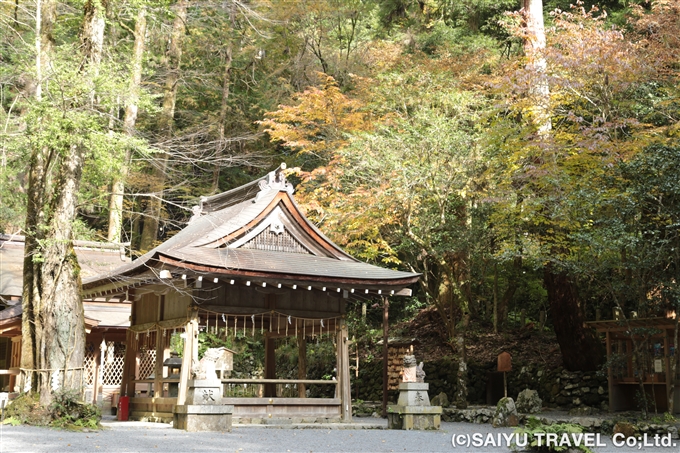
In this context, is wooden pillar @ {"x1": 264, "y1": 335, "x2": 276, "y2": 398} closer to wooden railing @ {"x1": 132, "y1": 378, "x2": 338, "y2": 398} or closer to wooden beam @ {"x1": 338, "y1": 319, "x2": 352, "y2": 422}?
wooden railing @ {"x1": 132, "y1": 378, "x2": 338, "y2": 398}

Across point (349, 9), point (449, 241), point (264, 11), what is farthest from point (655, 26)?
point (264, 11)


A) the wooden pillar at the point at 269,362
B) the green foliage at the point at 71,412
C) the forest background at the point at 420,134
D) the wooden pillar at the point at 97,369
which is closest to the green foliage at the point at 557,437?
the forest background at the point at 420,134

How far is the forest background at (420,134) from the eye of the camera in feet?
38.7

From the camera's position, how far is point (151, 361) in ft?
63.5

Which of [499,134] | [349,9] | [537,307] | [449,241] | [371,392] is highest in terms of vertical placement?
[349,9]

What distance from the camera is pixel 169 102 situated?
78.6ft

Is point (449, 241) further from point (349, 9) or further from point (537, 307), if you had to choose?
point (349, 9)

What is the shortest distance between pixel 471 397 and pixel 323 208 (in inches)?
257

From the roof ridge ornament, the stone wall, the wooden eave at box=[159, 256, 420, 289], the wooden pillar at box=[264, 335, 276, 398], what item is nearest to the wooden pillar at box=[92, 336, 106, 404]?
the wooden pillar at box=[264, 335, 276, 398]

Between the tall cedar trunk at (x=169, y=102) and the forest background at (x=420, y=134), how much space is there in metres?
0.11

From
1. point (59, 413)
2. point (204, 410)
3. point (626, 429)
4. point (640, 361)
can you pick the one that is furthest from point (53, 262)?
point (640, 361)

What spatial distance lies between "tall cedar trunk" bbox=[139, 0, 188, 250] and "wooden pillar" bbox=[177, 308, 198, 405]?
31.0 ft

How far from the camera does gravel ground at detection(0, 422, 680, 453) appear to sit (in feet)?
27.4

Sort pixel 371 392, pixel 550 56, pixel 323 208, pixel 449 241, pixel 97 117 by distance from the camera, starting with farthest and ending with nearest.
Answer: pixel 371 392, pixel 323 208, pixel 449 241, pixel 550 56, pixel 97 117
